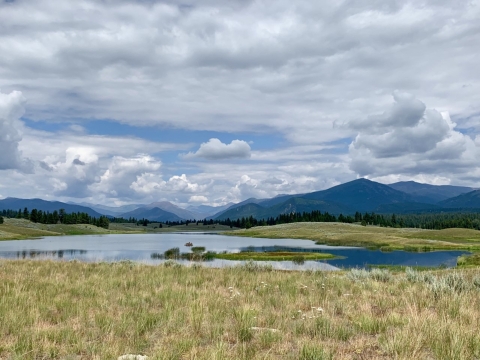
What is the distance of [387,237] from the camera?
349 ft

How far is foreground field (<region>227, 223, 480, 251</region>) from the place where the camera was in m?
88.2

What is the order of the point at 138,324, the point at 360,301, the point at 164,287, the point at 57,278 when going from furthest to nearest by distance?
the point at 57,278 < the point at 164,287 < the point at 360,301 < the point at 138,324

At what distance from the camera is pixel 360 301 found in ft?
42.3

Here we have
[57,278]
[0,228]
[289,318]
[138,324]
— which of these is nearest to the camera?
[138,324]

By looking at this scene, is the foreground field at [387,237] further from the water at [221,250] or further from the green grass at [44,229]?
the green grass at [44,229]

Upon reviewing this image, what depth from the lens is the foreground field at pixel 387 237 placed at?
289 ft

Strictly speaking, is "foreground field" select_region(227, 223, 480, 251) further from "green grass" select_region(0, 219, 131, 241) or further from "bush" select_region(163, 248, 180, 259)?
"green grass" select_region(0, 219, 131, 241)

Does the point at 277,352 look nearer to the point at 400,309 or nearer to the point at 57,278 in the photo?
the point at 400,309

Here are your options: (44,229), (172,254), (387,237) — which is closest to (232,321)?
(172,254)

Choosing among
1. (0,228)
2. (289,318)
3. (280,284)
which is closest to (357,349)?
(289,318)

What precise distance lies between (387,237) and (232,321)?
105m

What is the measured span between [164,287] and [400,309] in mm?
8872

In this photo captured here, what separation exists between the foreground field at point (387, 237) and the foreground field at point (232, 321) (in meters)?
77.9

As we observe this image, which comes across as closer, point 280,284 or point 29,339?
point 29,339
